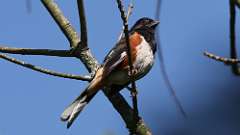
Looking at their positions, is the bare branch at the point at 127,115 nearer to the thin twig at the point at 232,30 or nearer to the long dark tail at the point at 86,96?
the long dark tail at the point at 86,96

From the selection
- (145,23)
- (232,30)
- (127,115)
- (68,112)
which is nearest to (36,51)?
(68,112)

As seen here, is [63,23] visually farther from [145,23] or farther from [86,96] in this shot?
[145,23]

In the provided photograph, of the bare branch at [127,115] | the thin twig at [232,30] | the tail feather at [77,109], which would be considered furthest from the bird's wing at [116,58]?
the thin twig at [232,30]

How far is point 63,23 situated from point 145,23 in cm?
198

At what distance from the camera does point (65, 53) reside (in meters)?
3.07

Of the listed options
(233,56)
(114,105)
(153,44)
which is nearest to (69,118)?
(114,105)

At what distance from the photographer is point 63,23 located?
10.5 ft

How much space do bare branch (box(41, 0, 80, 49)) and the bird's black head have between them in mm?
1792

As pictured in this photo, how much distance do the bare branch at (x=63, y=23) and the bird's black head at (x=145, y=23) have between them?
1.79 metres

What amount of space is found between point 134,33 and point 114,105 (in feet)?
5.38

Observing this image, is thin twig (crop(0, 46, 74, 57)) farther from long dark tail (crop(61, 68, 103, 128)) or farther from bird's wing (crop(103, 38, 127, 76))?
bird's wing (crop(103, 38, 127, 76))

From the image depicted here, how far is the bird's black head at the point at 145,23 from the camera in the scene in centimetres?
500

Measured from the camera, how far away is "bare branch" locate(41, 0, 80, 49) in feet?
10.4

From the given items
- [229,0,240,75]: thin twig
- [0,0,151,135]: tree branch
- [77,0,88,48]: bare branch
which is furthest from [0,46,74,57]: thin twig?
[229,0,240,75]: thin twig
